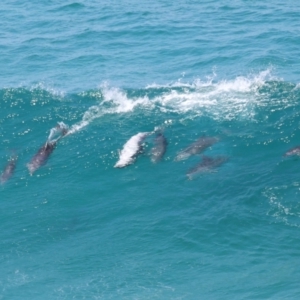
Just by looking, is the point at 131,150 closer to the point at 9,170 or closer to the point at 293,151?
the point at 9,170

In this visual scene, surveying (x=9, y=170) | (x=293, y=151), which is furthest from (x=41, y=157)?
(x=293, y=151)

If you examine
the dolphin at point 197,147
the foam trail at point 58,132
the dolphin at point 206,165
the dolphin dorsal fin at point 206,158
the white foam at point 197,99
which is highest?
the white foam at point 197,99

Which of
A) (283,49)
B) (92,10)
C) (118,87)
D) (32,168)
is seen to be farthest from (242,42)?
(32,168)

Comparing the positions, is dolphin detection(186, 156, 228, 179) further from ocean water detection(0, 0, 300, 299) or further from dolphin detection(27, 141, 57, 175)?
dolphin detection(27, 141, 57, 175)

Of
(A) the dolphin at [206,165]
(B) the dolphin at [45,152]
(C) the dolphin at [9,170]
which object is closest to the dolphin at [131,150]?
(A) the dolphin at [206,165]

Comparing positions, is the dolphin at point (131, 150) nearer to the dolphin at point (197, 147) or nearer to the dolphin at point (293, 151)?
the dolphin at point (197, 147)

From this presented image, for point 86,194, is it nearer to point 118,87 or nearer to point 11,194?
point 11,194
